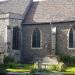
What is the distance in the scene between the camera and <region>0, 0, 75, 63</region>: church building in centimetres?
4156

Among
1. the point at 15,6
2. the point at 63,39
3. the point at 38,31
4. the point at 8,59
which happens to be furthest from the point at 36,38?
the point at 15,6

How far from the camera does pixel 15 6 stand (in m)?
47.6

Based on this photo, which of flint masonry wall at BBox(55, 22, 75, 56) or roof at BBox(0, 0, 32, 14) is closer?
flint masonry wall at BBox(55, 22, 75, 56)

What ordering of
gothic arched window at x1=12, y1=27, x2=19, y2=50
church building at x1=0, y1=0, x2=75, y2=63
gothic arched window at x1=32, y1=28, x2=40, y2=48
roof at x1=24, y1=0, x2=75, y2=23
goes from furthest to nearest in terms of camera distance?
gothic arched window at x1=32, y1=28, x2=40, y2=48
gothic arched window at x1=12, y1=27, x2=19, y2=50
roof at x1=24, y1=0, x2=75, y2=23
church building at x1=0, y1=0, x2=75, y2=63

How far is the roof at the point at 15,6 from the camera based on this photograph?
151 feet

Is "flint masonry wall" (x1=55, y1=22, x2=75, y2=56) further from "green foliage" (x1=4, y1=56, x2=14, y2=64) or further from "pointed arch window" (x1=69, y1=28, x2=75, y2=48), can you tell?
"green foliage" (x1=4, y1=56, x2=14, y2=64)

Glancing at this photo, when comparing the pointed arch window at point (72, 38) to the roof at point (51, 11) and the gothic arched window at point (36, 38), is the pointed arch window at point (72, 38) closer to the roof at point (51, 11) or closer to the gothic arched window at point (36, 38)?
the roof at point (51, 11)

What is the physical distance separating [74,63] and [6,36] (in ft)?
31.5

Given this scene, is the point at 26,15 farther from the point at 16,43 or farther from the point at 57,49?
the point at 57,49

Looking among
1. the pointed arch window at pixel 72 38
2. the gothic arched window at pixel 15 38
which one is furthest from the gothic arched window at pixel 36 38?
the pointed arch window at pixel 72 38

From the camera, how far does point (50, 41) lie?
42.2 meters

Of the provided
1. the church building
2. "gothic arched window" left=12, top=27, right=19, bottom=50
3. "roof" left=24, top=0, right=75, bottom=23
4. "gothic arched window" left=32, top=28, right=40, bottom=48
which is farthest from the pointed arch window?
"gothic arched window" left=12, top=27, right=19, bottom=50

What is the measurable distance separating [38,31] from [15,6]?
20.3ft

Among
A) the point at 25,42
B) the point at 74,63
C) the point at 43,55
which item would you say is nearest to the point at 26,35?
the point at 25,42
